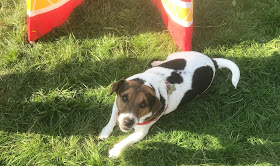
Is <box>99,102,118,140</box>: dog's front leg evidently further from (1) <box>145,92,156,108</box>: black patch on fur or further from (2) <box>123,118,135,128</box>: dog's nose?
(1) <box>145,92,156,108</box>: black patch on fur

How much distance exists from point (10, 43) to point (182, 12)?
2.97m

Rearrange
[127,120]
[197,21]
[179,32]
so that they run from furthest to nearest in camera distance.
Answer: [197,21], [179,32], [127,120]

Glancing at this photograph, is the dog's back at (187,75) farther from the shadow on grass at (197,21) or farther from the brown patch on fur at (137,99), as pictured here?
the shadow on grass at (197,21)

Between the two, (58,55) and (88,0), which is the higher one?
(88,0)

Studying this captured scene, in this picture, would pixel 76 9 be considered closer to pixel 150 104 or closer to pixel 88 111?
pixel 88 111

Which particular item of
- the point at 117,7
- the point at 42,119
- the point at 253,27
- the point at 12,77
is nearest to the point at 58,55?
the point at 12,77

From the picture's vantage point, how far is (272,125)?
401 centimetres

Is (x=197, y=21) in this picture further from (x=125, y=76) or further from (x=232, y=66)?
(x=125, y=76)

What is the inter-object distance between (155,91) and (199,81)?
0.78 m

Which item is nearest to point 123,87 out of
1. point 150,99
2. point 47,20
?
point 150,99

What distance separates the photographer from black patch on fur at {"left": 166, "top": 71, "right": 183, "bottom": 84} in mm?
3387

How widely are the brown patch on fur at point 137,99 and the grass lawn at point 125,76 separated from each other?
0.93 metres

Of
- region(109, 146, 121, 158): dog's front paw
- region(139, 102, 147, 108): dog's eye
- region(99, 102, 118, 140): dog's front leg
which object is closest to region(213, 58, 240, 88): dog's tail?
region(139, 102, 147, 108): dog's eye

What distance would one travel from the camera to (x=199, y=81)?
3.48m
